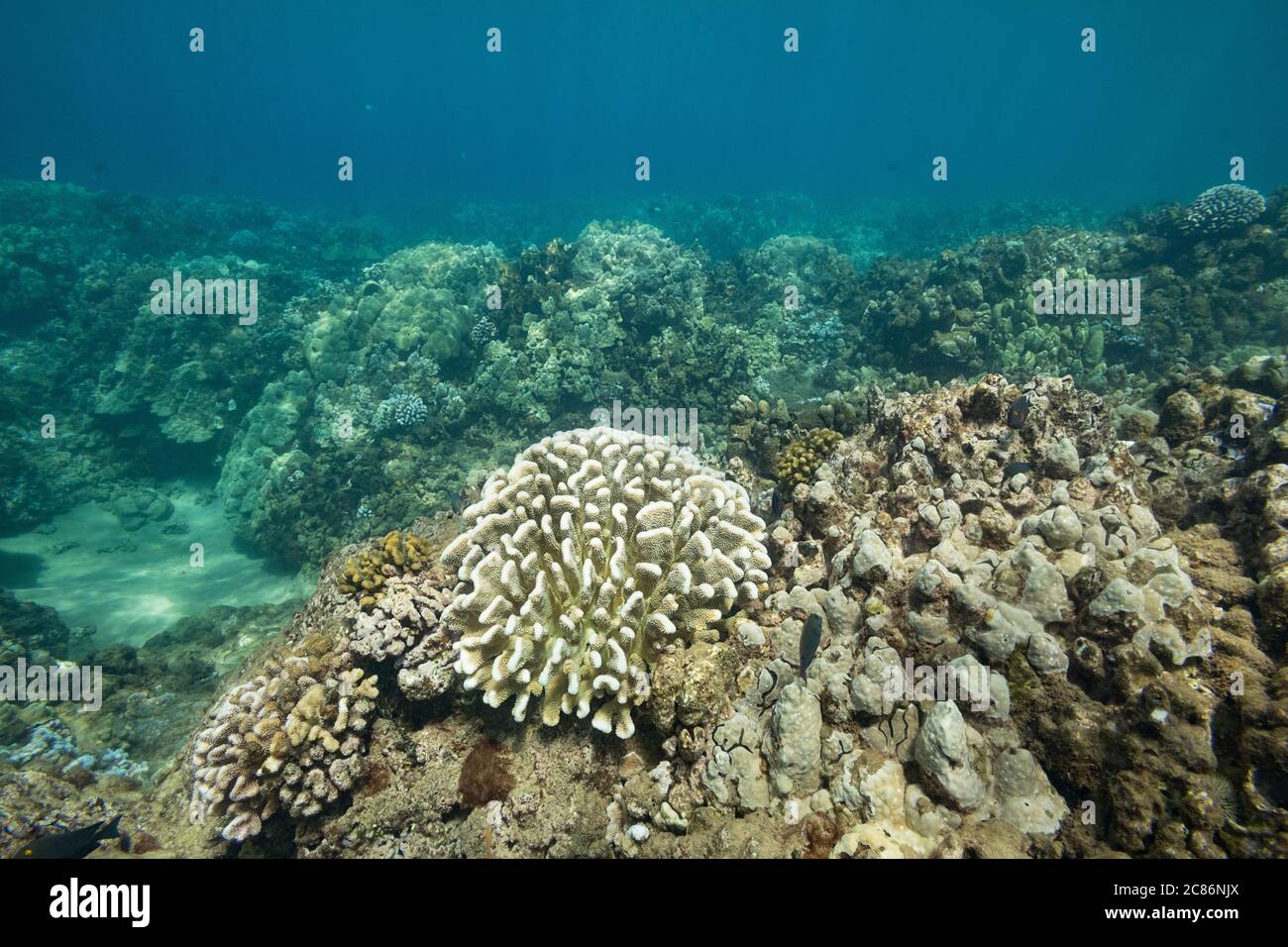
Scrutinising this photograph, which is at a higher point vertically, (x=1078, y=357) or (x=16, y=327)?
(x=16, y=327)

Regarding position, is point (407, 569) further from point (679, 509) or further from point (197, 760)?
point (679, 509)

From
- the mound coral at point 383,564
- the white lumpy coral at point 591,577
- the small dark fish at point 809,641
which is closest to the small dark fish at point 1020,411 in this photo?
the white lumpy coral at point 591,577

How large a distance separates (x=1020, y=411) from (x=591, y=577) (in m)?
4.28

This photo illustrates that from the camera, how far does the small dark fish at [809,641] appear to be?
147 inches

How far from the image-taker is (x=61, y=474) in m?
15.1

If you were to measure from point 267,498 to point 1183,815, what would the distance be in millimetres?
15244

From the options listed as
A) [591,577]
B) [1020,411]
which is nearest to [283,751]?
[591,577]
